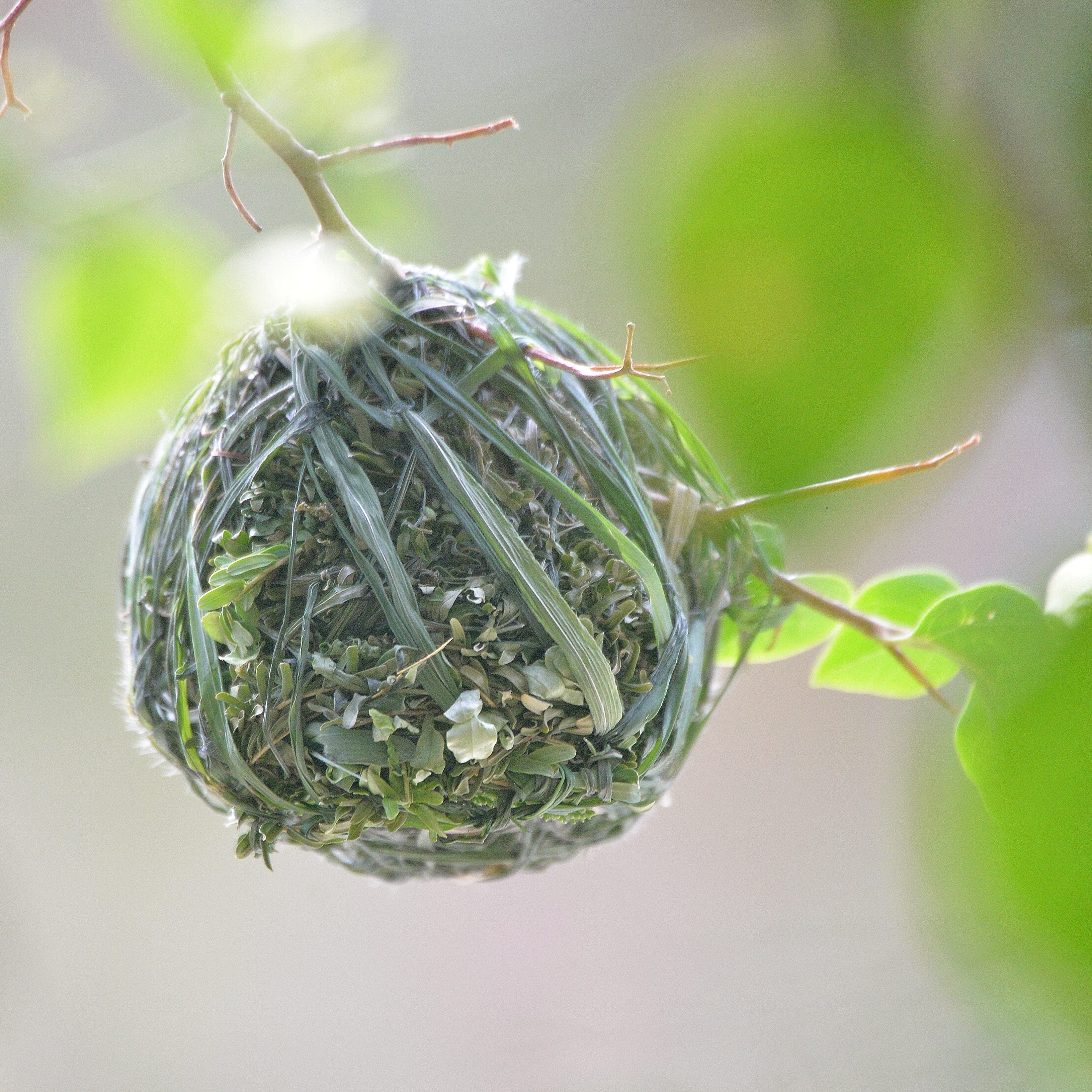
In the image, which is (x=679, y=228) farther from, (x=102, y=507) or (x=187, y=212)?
(x=102, y=507)

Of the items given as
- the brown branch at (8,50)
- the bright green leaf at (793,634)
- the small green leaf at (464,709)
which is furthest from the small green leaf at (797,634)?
the brown branch at (8,50)

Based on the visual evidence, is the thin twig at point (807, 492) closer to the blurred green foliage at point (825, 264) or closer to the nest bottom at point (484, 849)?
the blurred green foliage at point (825, 264)

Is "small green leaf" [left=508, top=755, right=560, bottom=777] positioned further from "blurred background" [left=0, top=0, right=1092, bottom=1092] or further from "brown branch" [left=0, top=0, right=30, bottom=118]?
"brown branch" [left=0, top=0, right=30, bottom=118]

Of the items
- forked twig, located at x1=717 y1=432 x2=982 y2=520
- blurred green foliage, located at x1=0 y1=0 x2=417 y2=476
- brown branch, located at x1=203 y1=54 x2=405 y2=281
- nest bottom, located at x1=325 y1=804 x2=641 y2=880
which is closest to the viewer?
forked twig, located at x1=717 y1=432 x2=982 y2=520

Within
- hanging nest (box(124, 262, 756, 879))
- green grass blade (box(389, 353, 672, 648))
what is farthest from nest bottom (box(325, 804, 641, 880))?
green grass blade (box(389, 353, 672, 648))

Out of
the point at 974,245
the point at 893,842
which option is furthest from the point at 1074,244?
the point at 893,842

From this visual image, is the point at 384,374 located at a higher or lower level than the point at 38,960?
higher
